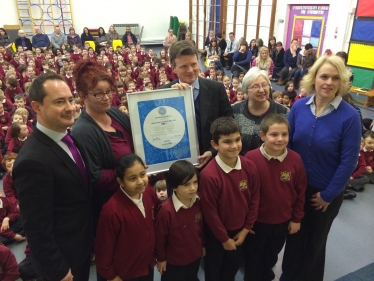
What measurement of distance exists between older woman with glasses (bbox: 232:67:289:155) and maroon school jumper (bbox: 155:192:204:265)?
2.07ft

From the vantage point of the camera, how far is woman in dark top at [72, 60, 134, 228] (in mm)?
1648

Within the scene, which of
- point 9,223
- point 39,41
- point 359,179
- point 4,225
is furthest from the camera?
point 39,41

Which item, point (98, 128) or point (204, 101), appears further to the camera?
point (204, 101)

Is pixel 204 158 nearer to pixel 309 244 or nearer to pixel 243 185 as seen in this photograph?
pixel 243 185

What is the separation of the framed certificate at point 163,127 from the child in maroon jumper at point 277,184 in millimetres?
466

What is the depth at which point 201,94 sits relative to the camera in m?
2.11

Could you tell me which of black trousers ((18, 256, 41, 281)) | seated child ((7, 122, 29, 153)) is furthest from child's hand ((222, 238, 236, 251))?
seated child ((7, 122, 29, 153))

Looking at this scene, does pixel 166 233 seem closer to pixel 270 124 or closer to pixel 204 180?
pixel 204 180

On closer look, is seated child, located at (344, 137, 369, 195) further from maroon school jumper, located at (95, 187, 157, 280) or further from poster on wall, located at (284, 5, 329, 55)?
poster on wall, located at (284, 5, 329, 55)

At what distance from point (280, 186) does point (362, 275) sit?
4.62ft

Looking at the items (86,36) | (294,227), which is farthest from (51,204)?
(86,36)

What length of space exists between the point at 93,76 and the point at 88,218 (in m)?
0.83

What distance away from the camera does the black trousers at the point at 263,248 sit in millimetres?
2080

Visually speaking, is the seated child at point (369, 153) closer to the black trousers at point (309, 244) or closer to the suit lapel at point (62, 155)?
the black trousers at point (309, 244)
